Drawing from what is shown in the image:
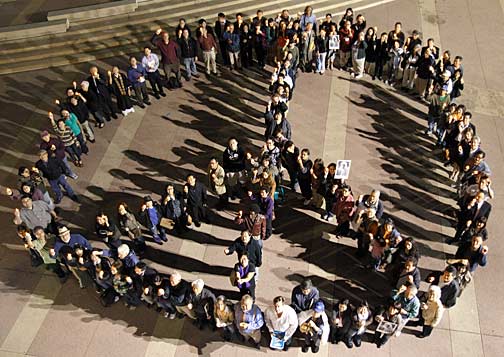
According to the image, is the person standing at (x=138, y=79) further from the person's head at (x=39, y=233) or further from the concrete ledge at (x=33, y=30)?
the person's head at (x=39, y=233)

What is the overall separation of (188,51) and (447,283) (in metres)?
9.23

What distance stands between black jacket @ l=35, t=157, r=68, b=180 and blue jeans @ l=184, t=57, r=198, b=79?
493cm

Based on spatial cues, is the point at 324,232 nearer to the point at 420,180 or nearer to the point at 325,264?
the point at 325,264

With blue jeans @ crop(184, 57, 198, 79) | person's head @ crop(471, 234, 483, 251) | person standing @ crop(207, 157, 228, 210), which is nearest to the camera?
person's head @ crop(471, 234, 483, 251)

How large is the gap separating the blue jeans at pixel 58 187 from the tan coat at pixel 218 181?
3439mm

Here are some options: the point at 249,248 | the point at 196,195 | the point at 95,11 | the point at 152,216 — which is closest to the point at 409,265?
the point at 249,248

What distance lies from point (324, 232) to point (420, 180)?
9.60 feet

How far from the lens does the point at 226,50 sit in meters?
14.5

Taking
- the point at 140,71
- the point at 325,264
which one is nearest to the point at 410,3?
the point at 140,71

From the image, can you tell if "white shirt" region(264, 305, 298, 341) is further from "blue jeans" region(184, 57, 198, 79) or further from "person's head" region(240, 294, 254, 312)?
"blue jeans" region(184, 57, 198, 79)

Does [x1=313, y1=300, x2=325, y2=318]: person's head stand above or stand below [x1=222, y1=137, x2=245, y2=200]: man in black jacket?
below

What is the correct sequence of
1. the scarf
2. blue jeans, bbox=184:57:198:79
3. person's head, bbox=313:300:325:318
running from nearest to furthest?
1. person's head, bbox=313:300:325:318
2. the scarf
3. blue jeans, bbox=184:57:198:79

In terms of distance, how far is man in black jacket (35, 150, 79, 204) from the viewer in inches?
429

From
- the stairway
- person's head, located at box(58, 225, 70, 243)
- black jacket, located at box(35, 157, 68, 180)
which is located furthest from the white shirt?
the stairway
